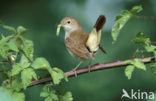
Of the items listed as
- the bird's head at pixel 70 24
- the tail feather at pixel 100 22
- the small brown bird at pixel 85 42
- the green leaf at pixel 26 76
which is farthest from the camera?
the bird's head at pixel 70 24

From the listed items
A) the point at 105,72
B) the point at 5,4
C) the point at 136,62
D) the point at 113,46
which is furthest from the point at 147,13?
the point at 136,62

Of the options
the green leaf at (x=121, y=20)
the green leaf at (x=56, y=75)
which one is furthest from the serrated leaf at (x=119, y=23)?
the green leaf at (x=56, y=75)

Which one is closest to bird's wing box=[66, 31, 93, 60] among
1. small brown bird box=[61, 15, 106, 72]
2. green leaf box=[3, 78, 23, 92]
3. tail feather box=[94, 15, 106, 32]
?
small brown bird box=[61, 15, 106, 72]

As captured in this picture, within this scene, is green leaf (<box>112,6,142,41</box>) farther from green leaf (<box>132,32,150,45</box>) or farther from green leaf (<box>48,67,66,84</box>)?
green leaf (<box>48,67,66,84</box>)

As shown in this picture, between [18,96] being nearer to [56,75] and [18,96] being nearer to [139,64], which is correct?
[56,75]

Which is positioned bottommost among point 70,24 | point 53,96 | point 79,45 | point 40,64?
point 53,96

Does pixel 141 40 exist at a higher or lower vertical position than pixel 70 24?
lower

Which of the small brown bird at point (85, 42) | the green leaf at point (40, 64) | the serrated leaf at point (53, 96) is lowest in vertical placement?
the serrated leaf at point (53, 96)

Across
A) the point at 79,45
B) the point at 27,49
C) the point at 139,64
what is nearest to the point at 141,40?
the point at 139,64

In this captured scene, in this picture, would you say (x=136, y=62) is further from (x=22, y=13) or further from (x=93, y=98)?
(x=22, y=13)

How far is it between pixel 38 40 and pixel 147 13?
152 cm

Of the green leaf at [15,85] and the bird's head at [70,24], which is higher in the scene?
the bird's head at [70,24]

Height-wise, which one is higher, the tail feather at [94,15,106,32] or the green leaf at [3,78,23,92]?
the tail feather at [94,15,106,32]

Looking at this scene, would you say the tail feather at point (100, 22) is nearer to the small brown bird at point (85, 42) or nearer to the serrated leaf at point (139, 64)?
the small brown bird at point (85, 42)
